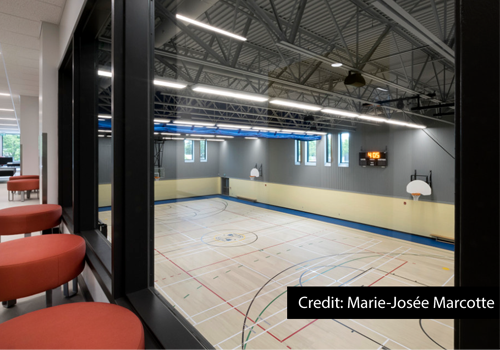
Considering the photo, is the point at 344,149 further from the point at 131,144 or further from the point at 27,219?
the point at 131,144

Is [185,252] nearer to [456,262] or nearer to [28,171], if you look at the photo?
[28,171]

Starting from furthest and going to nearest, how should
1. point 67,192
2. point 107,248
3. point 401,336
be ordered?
point 401,336, point 67,192, point 107,248

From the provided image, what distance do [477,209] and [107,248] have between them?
7.37ft

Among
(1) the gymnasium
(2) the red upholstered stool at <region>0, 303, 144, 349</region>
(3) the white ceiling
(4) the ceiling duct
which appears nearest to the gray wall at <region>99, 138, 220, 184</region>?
(1) the gymnasium

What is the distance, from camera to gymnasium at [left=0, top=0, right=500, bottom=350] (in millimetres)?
444

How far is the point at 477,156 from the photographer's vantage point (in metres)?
0.40

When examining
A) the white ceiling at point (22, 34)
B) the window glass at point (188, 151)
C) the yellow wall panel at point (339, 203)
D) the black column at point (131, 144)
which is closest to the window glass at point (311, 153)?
the yellow wall panel at point (339, 203)

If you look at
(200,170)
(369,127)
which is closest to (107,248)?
(369,127)

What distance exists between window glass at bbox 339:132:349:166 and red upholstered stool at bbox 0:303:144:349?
13.4 m

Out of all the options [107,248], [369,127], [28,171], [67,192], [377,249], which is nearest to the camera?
[107,248]

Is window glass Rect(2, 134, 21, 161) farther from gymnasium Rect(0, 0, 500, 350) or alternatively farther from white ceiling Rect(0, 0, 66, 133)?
white ceiling Rect(0, 0, 66, 133)

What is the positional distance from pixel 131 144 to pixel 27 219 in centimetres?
200

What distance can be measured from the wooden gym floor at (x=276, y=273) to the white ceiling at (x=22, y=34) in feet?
9.48

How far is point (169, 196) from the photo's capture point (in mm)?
17594
